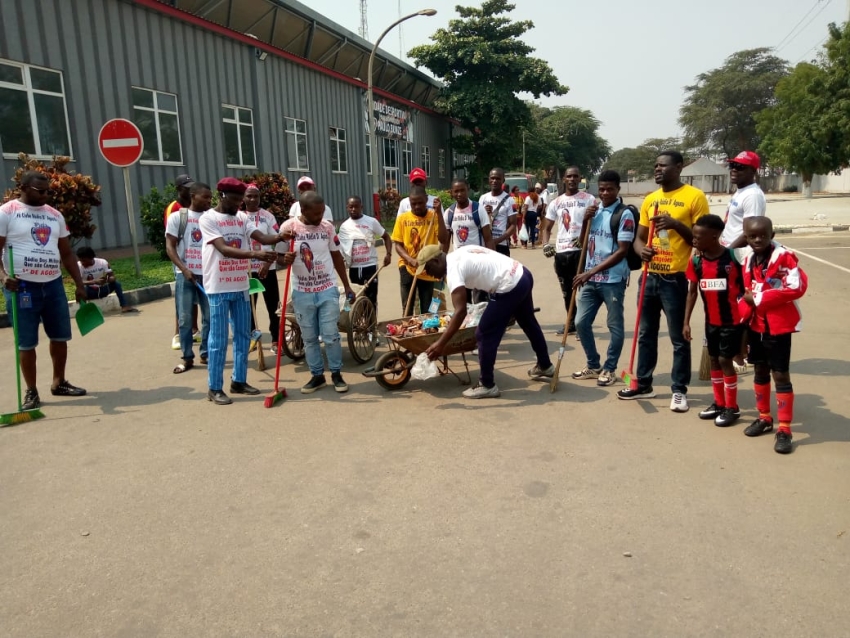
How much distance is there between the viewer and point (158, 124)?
619 inches

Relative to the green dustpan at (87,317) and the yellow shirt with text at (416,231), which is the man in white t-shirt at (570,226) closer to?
the yellow shirt with text at (416,231)

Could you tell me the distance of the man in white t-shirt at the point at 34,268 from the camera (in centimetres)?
528

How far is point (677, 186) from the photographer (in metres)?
5.11

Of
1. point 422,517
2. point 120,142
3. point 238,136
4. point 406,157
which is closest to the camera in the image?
point 422,517

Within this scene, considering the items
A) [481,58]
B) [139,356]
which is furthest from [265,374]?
[481,58]

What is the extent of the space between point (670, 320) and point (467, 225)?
9.60ft

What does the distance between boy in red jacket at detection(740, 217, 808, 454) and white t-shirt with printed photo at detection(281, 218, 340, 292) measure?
11.1 ft

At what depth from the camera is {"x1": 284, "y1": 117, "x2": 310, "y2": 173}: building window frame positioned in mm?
21594

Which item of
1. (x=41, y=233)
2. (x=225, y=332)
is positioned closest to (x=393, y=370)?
(x=225, y=332)

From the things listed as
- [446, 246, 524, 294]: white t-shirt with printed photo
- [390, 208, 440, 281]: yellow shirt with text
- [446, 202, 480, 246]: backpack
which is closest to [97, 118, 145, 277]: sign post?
[390, 208, 440, 281]: yellow shirt with text

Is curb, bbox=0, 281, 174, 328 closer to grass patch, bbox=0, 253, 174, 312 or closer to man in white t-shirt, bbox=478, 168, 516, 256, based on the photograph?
grass patch, bbox=0, 253, 174, 312

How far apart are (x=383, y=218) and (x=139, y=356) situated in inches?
730

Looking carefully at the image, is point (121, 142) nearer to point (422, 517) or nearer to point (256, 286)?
point (256, 286)

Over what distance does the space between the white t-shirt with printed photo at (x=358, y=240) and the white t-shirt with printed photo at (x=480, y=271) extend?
7.20 ft
